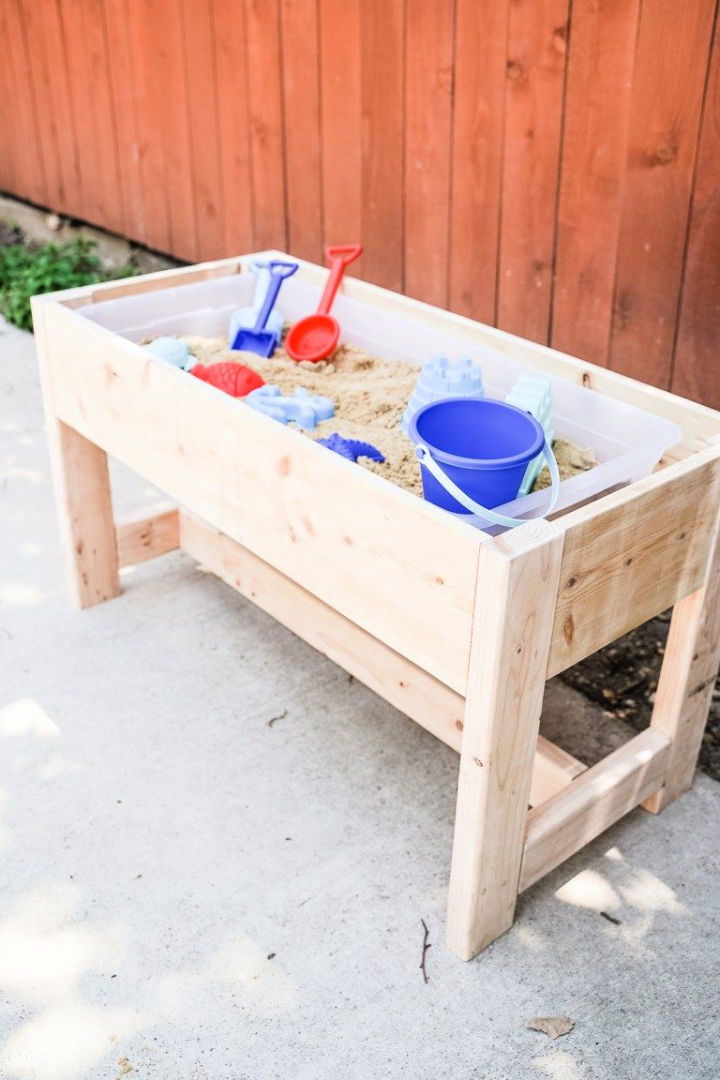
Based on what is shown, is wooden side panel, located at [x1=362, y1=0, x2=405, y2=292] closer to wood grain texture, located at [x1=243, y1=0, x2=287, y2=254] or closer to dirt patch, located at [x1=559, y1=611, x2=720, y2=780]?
wood grain texture, located at [x1=243, y1=0, x2=287, y2=254]

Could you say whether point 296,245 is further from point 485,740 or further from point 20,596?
point 485,740

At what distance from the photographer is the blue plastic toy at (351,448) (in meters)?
1.83

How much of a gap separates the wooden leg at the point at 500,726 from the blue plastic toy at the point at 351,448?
1.60 feet

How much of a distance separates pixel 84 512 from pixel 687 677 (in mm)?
1365

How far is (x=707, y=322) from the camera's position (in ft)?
7.95

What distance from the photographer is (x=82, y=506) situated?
8.14 ft

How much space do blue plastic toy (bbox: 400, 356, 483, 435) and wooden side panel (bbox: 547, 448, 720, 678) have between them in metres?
0.47

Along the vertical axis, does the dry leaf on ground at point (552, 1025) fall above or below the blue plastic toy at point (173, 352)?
below

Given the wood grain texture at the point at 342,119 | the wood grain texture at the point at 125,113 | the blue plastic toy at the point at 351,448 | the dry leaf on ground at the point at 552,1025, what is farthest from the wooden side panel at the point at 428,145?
the dry leaf on ground at the point at 552,1025

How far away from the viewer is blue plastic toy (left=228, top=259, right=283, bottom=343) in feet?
7.89

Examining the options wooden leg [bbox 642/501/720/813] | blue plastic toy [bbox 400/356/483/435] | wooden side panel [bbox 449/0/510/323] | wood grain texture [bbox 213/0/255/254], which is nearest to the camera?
wooden leg [bbox 642/501/720/813]

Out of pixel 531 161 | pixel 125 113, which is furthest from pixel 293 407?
pixel 125 113

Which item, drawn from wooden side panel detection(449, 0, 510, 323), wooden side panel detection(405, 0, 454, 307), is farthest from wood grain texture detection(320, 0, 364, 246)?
wooden side panel detection(449, 0, 510, 323)

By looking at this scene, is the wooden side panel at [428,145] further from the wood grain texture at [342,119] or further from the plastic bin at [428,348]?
the plastic bin at [428,348]
